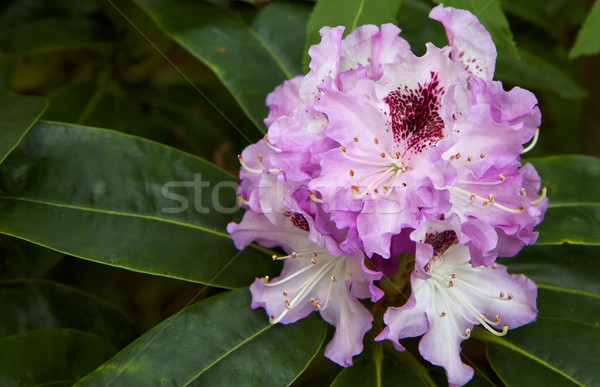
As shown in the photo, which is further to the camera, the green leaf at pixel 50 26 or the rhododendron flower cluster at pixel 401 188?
the green leaf at pixel 50 26

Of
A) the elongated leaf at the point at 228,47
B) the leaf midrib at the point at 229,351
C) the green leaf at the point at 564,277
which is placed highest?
the elongated leaf at the point at 228,47

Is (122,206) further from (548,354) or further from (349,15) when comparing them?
(548,354)

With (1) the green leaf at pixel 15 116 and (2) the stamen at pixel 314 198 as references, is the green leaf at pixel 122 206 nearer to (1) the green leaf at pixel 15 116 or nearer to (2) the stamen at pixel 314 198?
(1) the green leaf at pixel 15 116

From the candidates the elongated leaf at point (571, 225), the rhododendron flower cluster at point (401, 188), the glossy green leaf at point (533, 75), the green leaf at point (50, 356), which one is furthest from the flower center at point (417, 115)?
the green leaf at point (50, 356)

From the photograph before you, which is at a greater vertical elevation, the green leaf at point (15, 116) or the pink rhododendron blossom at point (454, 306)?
the green leaf at point (15, 116)

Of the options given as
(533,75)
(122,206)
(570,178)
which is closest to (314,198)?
(122,206)
